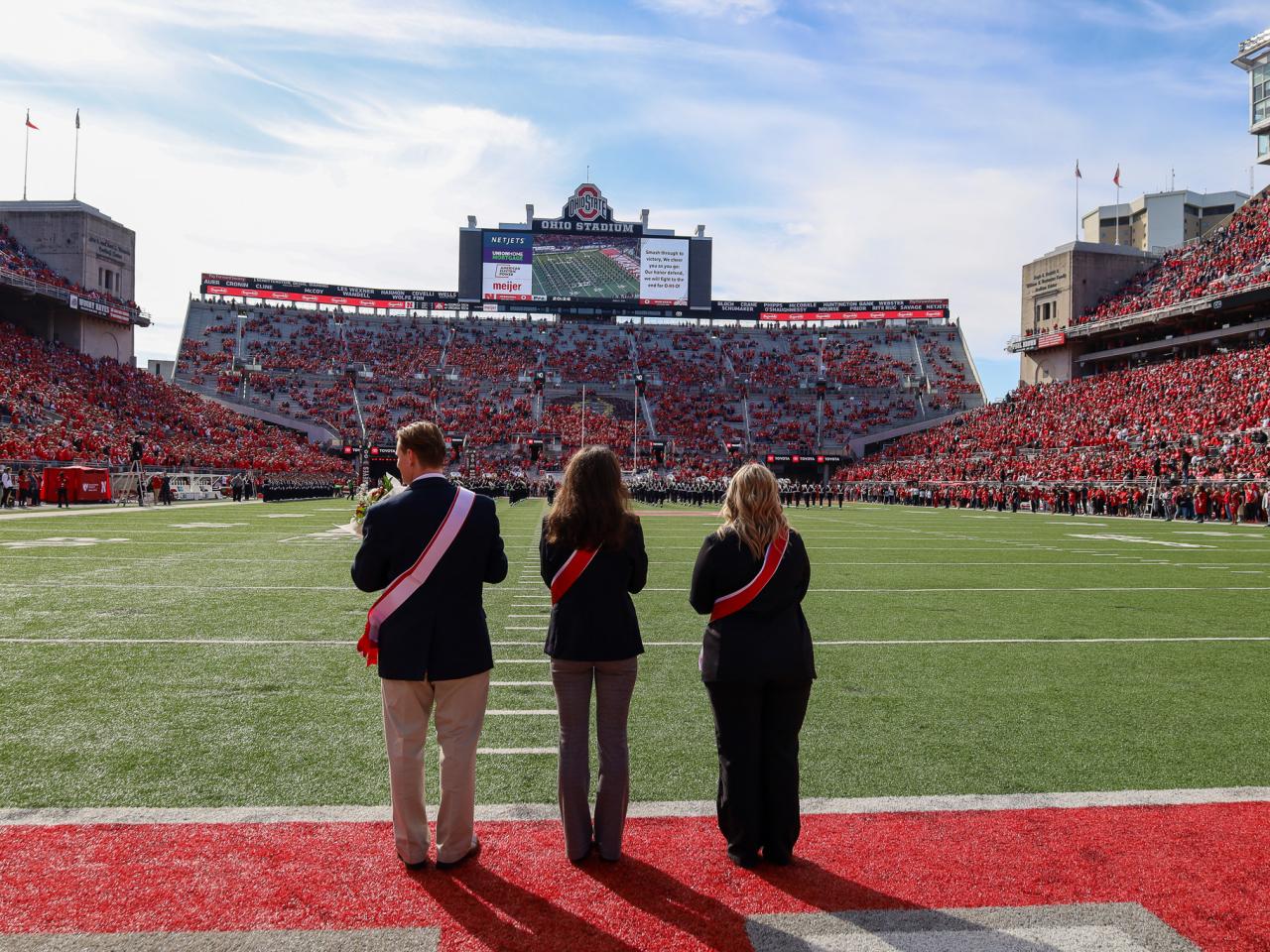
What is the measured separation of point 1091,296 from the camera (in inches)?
2509

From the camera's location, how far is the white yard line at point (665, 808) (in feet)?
13.5

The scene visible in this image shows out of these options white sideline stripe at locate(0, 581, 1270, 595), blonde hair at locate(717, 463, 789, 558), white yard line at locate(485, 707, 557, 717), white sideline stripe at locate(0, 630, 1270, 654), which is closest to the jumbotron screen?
white sideline stripe at locate(0, 581, 1270, 595)

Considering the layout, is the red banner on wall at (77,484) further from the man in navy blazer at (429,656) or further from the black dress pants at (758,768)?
the black dress pants at (758,768)

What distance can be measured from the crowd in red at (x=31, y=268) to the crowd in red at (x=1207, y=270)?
61.9m

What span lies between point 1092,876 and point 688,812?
1654 millimetres

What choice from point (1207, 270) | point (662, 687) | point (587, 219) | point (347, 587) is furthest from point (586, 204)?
point (662, 687)

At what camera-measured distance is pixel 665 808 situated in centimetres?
430

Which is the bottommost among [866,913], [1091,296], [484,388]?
[866,913]

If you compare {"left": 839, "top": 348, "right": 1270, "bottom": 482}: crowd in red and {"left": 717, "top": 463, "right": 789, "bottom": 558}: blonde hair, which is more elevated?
{"left": 839, "top": 348, "right": 1270, "bottom": 482}: crowd in red

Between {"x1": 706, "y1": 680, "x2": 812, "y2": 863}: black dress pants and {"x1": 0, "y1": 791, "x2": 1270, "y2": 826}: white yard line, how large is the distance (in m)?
0.53

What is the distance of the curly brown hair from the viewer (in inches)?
146

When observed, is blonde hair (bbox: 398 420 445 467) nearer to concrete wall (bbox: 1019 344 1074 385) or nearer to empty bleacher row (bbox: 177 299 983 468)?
empty bleacher row (bbox: 177 299 983 468)

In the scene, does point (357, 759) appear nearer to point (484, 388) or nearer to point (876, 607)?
point (876, 607)

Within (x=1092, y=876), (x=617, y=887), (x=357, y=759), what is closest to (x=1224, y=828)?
(x=1092, y=876)
